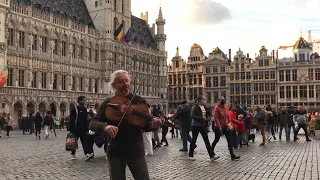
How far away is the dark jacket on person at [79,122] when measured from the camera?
10.8m

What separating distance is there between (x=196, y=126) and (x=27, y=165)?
440 centimetres

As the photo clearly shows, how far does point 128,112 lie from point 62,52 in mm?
41606

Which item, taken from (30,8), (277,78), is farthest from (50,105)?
(277,78)

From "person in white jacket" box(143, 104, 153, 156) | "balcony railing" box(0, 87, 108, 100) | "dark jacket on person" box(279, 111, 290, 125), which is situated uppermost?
"balcony railing" box(0, 87, 108, 100)

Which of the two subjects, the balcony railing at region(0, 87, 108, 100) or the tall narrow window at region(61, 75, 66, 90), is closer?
the balcony railing at region(0, 87, 108, 100)

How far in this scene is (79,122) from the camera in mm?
10891

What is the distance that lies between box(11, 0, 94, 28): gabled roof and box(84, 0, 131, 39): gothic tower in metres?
0.81

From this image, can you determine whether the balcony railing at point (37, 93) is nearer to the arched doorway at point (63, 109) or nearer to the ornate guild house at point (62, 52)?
the ornate guild house at point (62, 52)

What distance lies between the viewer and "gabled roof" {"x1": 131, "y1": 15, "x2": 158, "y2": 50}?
6055 centimetres

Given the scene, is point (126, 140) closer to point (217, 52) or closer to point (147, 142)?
point (147, 142)

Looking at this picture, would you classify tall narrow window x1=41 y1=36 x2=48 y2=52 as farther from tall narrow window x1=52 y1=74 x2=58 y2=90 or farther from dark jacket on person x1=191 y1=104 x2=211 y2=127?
dark jacket on person x1=191 y1=104 x2=211 y2=127

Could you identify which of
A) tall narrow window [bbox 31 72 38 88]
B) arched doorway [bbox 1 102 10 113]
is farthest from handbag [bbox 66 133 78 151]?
tall narrow window [bbox 31 72 38 88]

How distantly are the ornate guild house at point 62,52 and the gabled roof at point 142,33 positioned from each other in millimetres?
447

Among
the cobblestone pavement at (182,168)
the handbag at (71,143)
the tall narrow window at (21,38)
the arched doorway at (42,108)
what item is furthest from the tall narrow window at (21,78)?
the handbag at (71,143)
